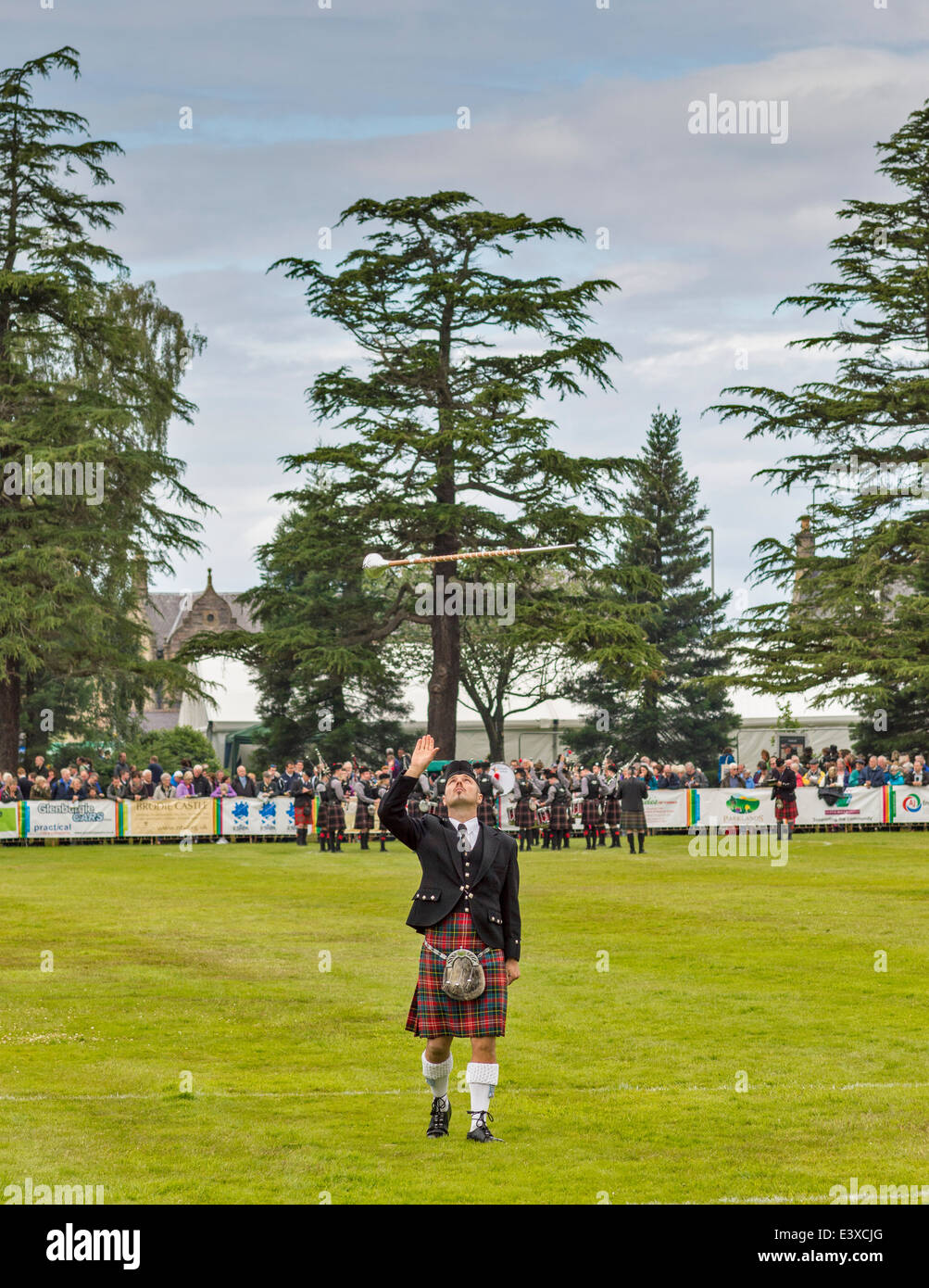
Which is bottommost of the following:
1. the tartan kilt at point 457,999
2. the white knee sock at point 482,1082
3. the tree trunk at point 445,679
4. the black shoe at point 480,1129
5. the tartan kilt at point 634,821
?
the black shoe at point 480,1129

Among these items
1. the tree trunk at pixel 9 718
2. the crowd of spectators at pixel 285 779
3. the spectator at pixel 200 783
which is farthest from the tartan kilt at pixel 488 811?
the tree trunk at pixel 9 718

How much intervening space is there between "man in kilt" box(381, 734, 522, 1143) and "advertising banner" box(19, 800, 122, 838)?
2131 centimetres

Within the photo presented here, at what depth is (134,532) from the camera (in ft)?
111

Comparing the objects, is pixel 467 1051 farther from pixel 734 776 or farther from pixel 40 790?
pixel 734 776

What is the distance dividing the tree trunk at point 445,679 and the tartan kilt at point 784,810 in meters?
8.87

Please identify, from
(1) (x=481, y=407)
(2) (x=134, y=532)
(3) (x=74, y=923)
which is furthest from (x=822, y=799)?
(3) (x=74, y=923)

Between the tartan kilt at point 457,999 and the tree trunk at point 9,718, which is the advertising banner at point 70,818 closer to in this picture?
the tree trunk at point 9,718

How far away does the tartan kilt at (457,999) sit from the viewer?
262 inches

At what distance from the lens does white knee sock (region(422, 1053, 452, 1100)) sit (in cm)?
680

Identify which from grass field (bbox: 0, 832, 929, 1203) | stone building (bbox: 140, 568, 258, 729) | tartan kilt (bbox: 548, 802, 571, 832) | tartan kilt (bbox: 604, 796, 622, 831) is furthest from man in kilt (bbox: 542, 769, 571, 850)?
stone building (bbox: 140, 568, 258, 729)

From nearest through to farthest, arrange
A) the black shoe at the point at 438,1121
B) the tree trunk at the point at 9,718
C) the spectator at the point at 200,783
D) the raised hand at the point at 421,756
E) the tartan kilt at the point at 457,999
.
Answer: the raised hand at the point at 421,756 < the tartan kilt at the point at 457,999 < the black shoe at the point at 438,1121 < the spectator at the point at 200,783 < the tree trunk at the point at 9,718

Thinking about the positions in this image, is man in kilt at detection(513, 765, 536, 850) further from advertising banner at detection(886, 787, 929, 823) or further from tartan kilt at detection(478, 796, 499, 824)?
advertising banner at detection(886, 787, 929, 823)

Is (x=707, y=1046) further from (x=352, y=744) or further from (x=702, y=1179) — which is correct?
(x=352, y=744)

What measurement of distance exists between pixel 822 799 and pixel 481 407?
451 inches
